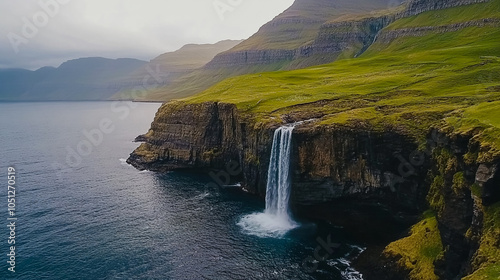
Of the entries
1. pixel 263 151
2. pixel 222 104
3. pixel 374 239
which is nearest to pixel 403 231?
pixel 374 239

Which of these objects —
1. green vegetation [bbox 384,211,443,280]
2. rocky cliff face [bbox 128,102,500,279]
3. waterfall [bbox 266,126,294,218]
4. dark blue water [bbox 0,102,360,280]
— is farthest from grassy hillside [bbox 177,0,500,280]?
dark blue water [bbox 0,102,360,280]

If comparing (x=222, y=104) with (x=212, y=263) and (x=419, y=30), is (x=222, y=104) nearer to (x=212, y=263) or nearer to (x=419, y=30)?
(x=212, y=263)

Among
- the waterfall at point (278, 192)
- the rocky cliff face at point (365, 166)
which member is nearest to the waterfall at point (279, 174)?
the waterfall at point (278, 192)

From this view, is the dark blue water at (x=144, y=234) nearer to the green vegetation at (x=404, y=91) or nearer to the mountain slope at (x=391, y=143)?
the mountain slope at (x=391, y=143)

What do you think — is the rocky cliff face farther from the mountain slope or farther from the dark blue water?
the dark blue water

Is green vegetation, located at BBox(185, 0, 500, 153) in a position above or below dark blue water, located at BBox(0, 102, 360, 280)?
above

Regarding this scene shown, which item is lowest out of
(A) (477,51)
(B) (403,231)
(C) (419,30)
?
(B) (403,231)
